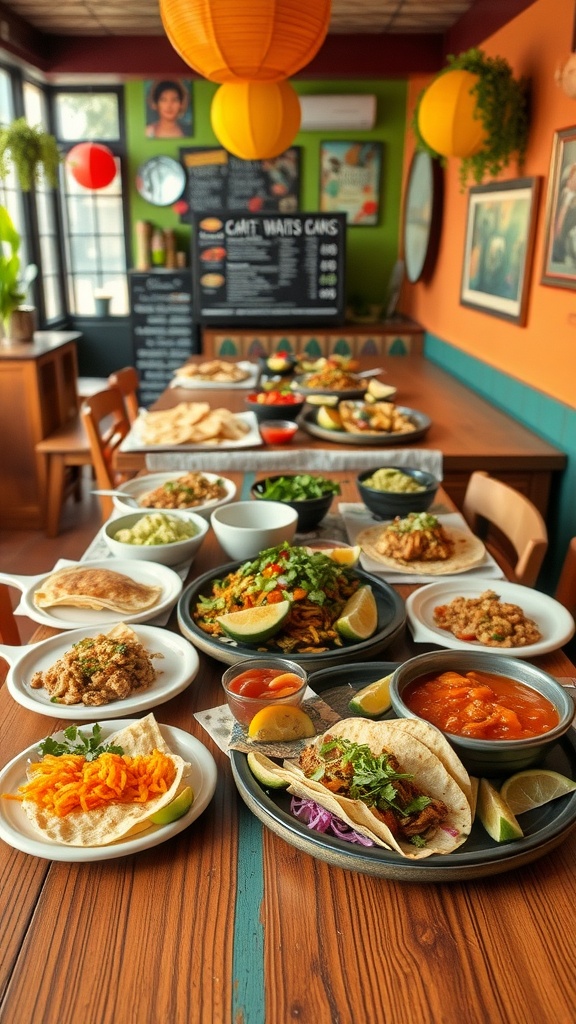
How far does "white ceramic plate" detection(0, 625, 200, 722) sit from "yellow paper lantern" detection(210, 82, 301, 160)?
95.5 inches

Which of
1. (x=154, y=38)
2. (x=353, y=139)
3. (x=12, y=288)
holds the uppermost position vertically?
(x=154, y=38)

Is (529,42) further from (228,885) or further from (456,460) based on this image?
(228,885)

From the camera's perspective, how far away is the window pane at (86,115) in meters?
6.53

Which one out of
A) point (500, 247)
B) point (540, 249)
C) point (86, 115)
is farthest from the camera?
point (86, 115)

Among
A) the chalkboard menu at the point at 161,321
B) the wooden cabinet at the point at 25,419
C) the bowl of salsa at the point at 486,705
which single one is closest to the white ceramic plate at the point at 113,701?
the bowl of salsa at the point at 486,705

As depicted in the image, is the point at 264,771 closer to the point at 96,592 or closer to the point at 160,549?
the point at 96,592

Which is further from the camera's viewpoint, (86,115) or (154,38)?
(86,115)

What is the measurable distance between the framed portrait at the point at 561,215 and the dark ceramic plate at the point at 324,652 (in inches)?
74.3

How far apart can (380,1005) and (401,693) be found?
0.40 metres

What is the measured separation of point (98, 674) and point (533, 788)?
0.63 meters

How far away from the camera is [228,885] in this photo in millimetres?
912

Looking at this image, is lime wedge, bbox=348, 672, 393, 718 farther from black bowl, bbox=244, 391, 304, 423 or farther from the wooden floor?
the wooden floor

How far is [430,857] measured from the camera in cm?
89

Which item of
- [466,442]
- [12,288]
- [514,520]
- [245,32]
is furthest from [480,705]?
[12,288]
